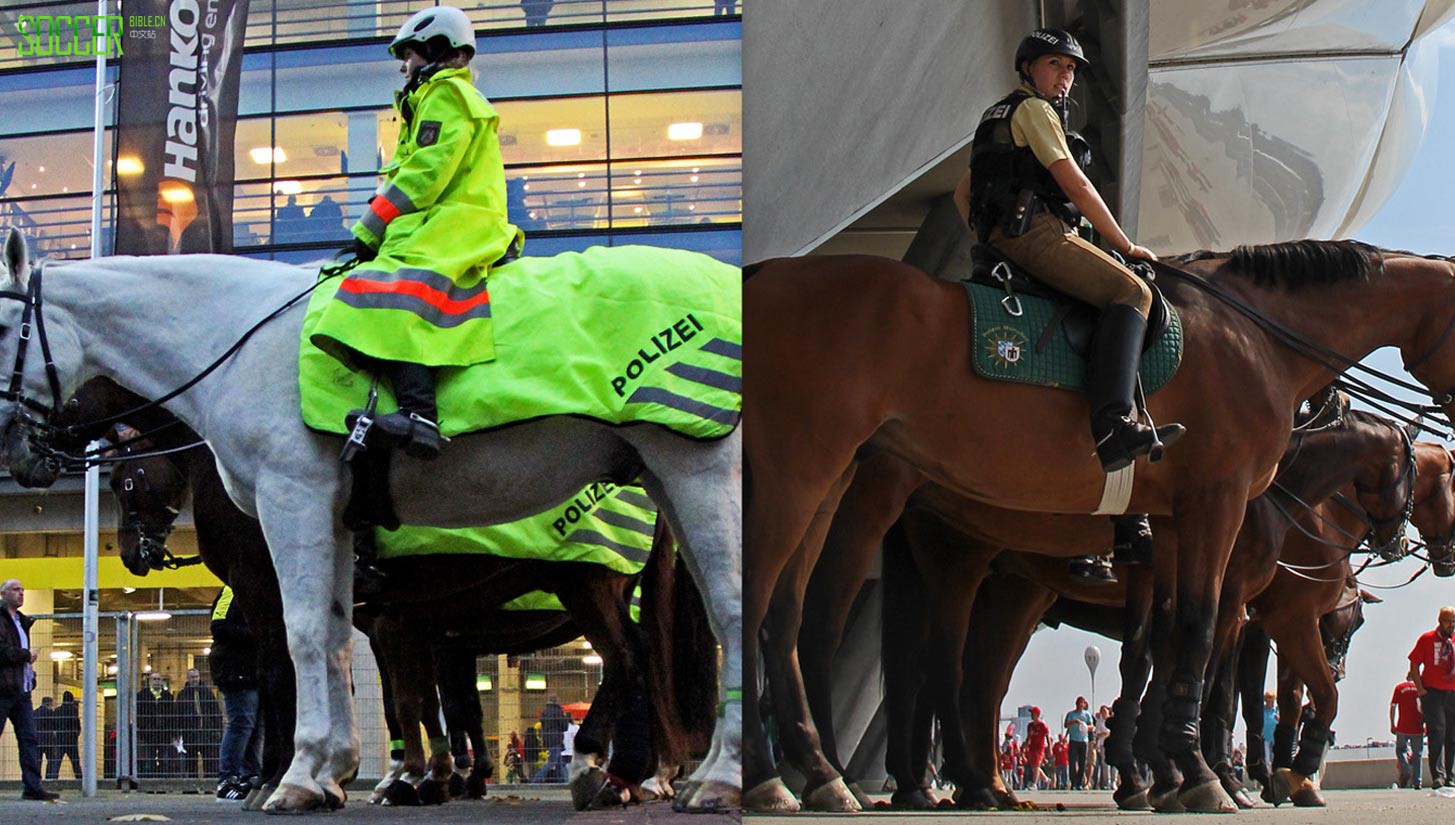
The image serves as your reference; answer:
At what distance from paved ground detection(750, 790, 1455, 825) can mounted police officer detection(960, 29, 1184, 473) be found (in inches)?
26.0

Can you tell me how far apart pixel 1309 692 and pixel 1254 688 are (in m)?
0.18

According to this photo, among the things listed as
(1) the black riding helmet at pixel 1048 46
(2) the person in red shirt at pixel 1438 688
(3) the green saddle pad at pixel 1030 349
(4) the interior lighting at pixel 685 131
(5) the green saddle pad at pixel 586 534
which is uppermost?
(1) the black riding helmet at pixel 1048 46

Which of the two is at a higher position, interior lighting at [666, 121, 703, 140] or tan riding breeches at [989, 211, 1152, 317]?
interior lighting at [666, 121, 703, 140]

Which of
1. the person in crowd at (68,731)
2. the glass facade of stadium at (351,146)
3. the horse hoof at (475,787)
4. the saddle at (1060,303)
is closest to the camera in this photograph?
the glass facade of stadium at (351,146)

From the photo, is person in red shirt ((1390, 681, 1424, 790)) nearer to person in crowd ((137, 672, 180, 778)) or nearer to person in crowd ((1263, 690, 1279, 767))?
person in crowd ((1263, 690, 1279, 767))

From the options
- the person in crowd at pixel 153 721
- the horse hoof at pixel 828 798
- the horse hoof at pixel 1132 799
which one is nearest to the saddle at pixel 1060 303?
the horse hoof at pixel 1132 799

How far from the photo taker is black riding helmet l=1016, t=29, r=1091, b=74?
125 inches

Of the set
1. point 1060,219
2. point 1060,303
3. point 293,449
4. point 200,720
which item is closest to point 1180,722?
point 1060,303

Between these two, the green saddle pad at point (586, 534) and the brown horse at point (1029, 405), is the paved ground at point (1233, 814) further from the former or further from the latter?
the green saddle pad at point (586, 534)

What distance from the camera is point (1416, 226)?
112 inches

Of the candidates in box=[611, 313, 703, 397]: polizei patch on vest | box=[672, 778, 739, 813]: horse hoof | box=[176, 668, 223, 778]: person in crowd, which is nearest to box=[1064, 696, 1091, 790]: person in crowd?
box=[672, 778, 739, 813]: horse hoof

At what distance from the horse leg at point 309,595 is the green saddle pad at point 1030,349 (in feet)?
4.37

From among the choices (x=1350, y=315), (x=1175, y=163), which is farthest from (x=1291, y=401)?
(x=1175, y=163)

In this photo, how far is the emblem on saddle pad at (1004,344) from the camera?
3.37 m
